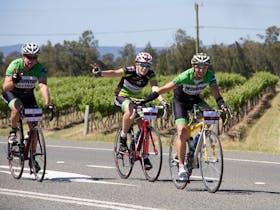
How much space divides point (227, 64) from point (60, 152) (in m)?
126

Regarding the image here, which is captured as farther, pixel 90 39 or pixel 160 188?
pixel 90 39

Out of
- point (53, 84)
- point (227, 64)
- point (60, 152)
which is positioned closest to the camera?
point (60, 152)

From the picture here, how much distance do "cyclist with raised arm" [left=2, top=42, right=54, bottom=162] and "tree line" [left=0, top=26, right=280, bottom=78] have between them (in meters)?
118

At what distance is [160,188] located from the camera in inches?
343

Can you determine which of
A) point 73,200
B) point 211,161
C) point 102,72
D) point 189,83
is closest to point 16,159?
point 102,72

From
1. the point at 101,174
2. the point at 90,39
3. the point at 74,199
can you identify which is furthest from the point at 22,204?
the point at 90,39

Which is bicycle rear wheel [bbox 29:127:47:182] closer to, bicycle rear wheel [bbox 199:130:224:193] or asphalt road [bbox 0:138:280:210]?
asphalt road [bbox 0:138:280:210]

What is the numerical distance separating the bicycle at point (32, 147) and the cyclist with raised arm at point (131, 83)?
116 cm

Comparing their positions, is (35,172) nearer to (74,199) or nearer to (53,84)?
(74,199)

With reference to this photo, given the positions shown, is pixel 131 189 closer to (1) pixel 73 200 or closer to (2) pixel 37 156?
(1) pixel 73 200

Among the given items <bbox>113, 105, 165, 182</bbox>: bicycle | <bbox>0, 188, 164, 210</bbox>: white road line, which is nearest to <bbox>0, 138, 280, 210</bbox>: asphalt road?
<bbox>0, 188, 164, 210</bbox>: white road line

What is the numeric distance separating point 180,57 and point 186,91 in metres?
123

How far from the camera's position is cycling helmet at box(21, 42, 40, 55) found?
9.14 metres

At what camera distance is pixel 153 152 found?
9.41m
